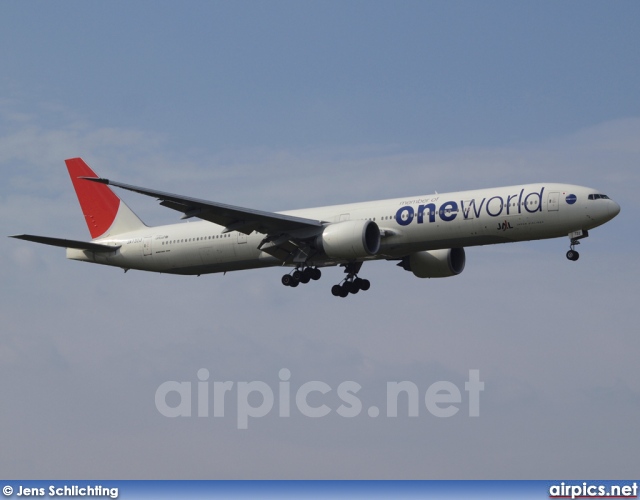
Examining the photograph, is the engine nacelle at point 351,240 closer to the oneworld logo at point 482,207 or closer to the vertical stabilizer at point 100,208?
the oneworld logo at point 482,207

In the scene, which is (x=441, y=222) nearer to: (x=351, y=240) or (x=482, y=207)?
(x=482, y=207)

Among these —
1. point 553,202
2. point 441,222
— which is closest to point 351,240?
point 441,222

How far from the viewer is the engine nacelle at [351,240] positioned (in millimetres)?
49281

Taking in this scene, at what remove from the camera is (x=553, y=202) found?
157 feet

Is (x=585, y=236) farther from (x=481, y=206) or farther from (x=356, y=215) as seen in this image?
(x=356, y=215)

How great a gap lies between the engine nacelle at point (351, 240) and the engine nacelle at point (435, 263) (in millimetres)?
5863

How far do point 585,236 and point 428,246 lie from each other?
6.38 m

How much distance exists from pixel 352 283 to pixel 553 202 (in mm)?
11332

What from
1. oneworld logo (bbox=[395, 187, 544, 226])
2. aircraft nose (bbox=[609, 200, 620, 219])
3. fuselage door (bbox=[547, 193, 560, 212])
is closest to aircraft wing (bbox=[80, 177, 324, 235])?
oneworld logo (bbox=[395, 187, 544, 226])

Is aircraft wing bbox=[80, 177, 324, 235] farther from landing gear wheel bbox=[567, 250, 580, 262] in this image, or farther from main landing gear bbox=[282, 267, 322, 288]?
landing gear wheel bbox=[567, 250, 580, 262]

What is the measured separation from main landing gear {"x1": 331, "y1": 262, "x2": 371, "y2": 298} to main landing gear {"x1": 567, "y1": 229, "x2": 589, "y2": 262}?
34.6 feet

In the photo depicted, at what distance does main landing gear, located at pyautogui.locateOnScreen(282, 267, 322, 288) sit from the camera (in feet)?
175

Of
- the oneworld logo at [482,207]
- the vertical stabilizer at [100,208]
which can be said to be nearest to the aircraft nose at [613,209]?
the oneworld logo at [482,207]

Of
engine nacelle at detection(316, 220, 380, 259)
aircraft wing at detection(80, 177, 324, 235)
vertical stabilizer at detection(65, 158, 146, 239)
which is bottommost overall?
engine nacelle at detection(316, 220, 380, 259)
